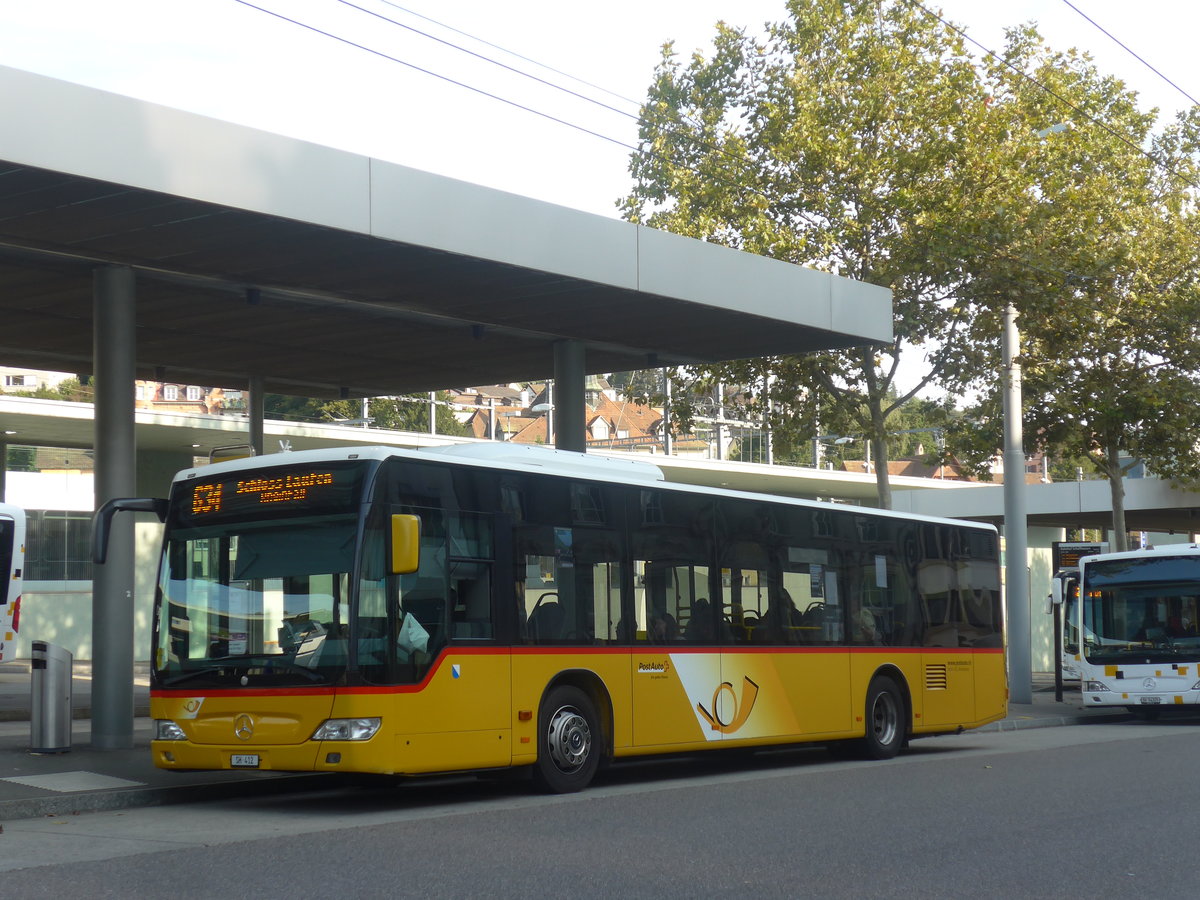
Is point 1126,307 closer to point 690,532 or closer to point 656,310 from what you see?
point 656,310

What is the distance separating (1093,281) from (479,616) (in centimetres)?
1712

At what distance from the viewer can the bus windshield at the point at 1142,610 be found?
2406 centimetres

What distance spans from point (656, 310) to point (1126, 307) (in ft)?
49.8

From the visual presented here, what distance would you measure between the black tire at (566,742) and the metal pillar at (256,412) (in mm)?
9466

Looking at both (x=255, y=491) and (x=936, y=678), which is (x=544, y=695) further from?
(x=936, y=678)

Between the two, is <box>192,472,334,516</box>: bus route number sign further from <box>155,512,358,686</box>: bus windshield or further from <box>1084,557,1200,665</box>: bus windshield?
<box>1084,557,1200,665</box>: bus windshield

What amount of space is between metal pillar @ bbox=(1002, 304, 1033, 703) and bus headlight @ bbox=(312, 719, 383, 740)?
15851 mm

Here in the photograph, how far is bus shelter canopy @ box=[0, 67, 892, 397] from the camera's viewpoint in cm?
1241

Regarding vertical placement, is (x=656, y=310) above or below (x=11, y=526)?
above

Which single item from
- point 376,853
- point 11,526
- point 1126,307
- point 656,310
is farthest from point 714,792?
point 1126,307

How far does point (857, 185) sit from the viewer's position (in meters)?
25.9

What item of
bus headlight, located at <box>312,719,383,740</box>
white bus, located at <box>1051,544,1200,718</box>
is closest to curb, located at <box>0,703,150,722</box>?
bus headlight, located at <box>312,719,383,740</box>

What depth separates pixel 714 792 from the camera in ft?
41.4

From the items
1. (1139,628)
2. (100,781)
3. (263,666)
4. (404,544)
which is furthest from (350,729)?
(1139,628)
